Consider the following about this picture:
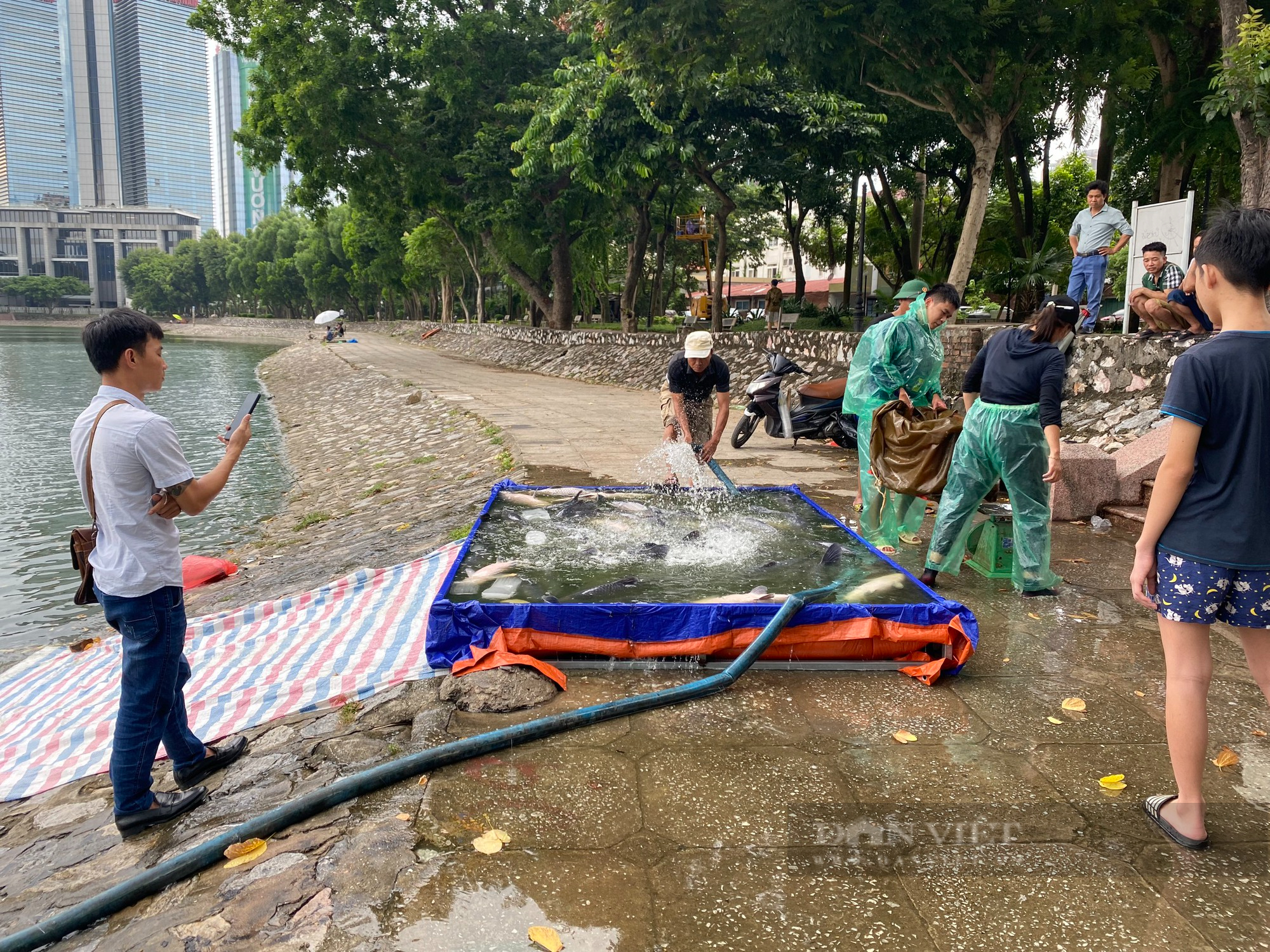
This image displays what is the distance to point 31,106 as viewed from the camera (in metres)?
144

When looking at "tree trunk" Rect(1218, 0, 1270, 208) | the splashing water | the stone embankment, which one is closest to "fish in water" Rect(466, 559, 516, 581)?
the splashing water

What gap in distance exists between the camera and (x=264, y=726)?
399 cm

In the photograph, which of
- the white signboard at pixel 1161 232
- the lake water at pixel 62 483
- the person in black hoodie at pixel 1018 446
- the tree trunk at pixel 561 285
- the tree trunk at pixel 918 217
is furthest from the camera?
the tree trunk at pixel 561 285

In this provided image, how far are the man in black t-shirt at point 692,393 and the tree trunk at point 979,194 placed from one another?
6.60 m

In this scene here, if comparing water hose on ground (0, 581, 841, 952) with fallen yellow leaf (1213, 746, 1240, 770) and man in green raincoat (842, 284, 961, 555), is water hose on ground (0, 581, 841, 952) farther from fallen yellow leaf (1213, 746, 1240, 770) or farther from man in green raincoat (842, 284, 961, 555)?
man in green raincoat (842, 284, 961, 555)

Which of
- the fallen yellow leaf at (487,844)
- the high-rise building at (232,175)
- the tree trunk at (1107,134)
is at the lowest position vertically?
the fallen yellow leaf at (487,844)

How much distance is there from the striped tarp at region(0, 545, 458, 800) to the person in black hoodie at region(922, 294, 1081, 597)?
3.12m

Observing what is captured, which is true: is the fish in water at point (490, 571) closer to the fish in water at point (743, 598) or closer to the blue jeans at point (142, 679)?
the fish in water at point (743, 598)

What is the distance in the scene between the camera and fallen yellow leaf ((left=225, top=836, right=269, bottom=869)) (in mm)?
2682

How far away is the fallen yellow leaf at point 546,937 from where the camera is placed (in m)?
2.20

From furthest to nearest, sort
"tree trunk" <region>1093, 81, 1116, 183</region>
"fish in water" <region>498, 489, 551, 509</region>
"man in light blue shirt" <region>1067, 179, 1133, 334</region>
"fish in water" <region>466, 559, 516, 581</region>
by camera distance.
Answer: "tree trunk" <region>1093, 81, 1116, 183</region>, "man in light blue shirt" <region>1067, 179, 1133, 334</region>, "fish in water" <region>498, 489, 551, 509</region>, "fish in water" <region>466, 559, 516, 581</region>

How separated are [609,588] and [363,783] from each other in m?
1.84

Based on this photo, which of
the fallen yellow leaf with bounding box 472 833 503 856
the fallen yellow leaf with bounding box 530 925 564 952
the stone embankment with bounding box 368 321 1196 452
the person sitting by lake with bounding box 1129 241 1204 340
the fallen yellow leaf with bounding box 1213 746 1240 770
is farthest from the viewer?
the stone embankment with bounding box 368 321 1196 452

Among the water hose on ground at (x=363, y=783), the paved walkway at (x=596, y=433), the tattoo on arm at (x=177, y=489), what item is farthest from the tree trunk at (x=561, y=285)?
the tattoo on arm at (x=177, y=489)
